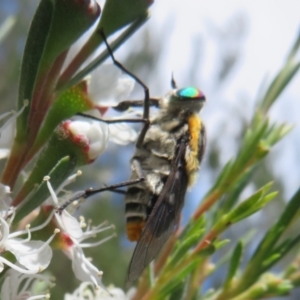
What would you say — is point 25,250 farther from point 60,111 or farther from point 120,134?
point 120,134

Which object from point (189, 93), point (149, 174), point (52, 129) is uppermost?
point (52, 129)

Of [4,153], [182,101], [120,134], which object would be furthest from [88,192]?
[182,101]

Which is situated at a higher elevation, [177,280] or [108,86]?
[108,86]

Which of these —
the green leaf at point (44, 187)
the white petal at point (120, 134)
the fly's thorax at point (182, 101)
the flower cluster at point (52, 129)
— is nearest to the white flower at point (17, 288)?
the flower cluster at point (52, 129)

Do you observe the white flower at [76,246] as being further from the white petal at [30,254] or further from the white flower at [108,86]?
the white flower at [108,86]

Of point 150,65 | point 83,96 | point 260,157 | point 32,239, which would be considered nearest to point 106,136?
point 83,96

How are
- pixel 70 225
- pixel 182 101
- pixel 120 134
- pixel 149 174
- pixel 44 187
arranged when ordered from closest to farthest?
pixel 44 187 → pixel 70 225 → pixel 120 134 → pixel 149 174 → pixel 182 101

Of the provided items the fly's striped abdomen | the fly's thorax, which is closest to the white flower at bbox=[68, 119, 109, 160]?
the fly's striped abdomen
